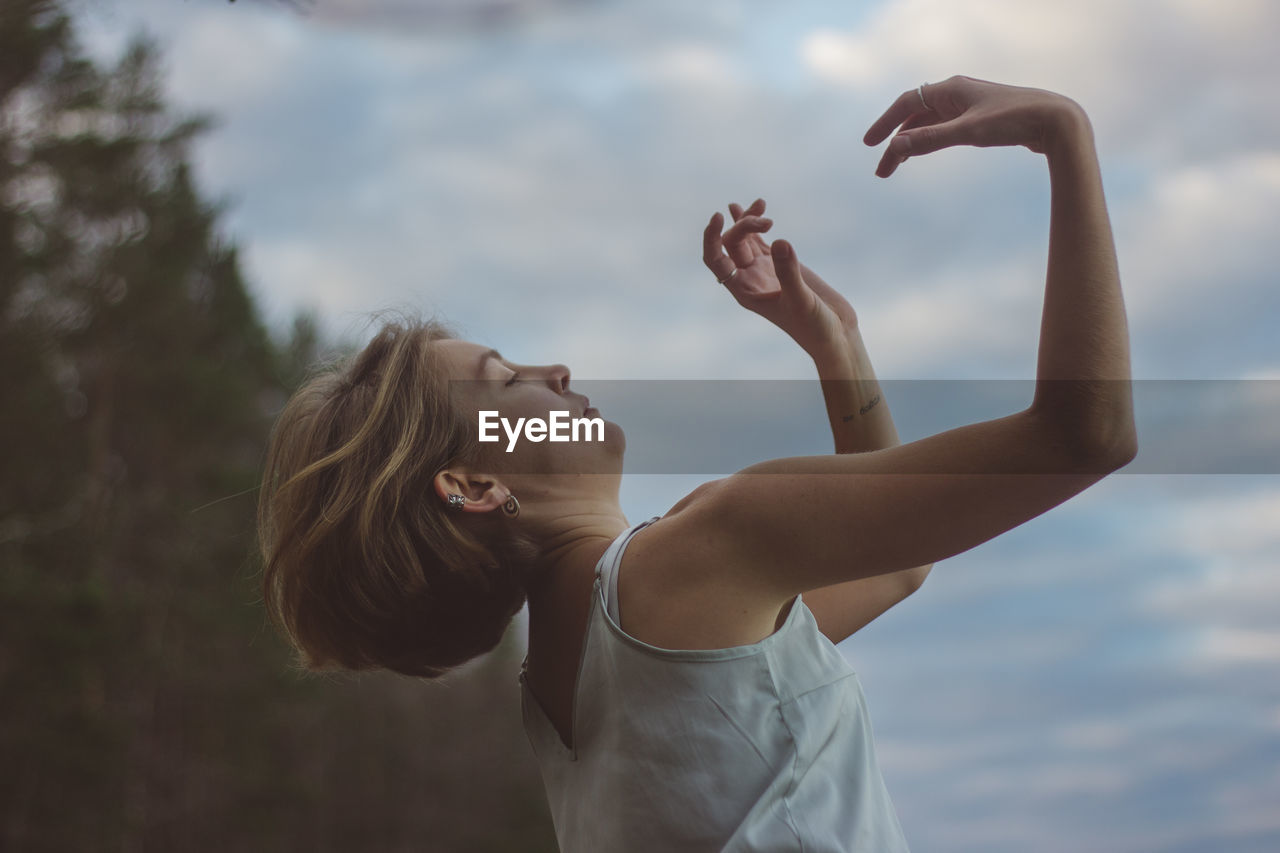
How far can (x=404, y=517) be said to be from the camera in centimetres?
150

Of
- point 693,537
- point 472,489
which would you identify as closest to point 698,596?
point 693,537

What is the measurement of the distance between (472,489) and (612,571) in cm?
37

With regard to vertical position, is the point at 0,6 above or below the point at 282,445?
above

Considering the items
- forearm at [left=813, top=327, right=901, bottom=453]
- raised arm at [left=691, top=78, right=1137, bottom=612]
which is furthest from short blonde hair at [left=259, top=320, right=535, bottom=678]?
forearm at [left=813, top=327, right=901, bottom=453]

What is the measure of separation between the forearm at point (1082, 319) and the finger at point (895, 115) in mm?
254

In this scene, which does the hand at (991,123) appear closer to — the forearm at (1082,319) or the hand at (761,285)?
the forearm at (1082,319)

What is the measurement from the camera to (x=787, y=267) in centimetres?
156

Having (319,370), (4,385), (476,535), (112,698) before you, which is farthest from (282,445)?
(112,698)

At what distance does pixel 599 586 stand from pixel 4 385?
36.3 ft

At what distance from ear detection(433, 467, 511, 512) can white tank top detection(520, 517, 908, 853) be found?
0.30 meters

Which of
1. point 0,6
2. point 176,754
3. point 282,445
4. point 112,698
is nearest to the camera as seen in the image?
point 0,6

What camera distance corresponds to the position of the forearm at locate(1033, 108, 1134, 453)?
1.01 m

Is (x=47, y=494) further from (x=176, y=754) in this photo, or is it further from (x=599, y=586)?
(x=599, y=586)

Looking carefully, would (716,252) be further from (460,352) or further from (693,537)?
(693,537)
